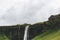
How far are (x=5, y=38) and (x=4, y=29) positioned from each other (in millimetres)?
12396

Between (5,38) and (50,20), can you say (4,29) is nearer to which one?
(5,38)

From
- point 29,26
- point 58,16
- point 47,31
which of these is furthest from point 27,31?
point 58,16

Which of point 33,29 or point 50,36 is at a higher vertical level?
point 33,29

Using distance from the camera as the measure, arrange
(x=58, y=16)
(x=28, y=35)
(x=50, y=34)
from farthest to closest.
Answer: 1. (x=58, y=16)
2. (x=28, y=35)
3. (x=50, y=34)

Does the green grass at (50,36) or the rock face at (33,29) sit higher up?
the rock face at (33,29)

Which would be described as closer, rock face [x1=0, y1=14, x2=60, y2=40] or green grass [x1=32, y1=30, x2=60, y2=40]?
green grass [x1=32, y1=30, x2=60, y2=40]

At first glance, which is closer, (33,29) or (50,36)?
(50,36)

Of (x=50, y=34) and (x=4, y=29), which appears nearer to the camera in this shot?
(x=50, y=34)

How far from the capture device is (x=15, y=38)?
162 metres

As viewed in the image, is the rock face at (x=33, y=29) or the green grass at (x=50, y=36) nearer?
the green grass at (x=50, y=36)

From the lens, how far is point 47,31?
159375 mm

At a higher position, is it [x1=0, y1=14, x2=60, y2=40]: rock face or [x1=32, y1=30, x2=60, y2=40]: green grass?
[x1=0, y1=14, x2=60, y2=40]: rock face

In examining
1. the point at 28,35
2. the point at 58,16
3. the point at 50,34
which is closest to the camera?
the point at 50,34

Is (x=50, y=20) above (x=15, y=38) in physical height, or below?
above
